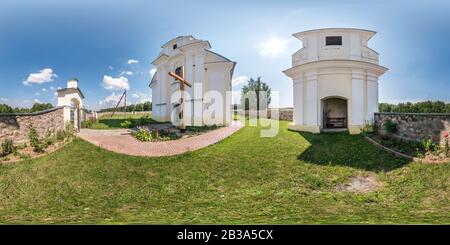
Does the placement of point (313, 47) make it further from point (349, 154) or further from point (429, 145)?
point (429, 145)

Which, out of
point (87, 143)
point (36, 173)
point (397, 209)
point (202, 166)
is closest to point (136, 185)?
point (202, 166)

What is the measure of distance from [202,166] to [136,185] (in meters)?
1.83

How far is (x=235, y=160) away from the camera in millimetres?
7395

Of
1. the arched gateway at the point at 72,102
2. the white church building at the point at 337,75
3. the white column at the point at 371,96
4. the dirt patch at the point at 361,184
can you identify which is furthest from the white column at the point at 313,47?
the arched gateway at the point at 72,102

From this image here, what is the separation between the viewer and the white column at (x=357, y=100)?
10945 millimetres

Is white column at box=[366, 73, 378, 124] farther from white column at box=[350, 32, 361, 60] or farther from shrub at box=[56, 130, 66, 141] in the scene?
shrub at box=[56, 130, 66, 141]

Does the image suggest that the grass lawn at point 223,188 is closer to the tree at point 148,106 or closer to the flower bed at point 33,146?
the flower bed at point 33,146

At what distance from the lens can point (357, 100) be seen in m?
11.0

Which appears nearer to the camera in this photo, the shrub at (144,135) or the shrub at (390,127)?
the shrub at (390,127)

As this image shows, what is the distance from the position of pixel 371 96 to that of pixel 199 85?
339 inches

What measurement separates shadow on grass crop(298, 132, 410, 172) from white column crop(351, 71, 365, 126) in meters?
1.16

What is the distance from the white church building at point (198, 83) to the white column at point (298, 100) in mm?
3674

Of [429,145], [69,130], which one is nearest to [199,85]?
[69,130]

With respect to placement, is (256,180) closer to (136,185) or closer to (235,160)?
(235,160)
